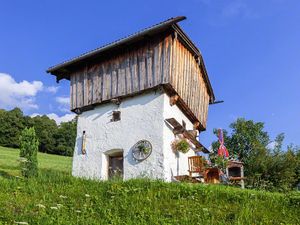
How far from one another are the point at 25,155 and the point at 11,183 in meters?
9.55

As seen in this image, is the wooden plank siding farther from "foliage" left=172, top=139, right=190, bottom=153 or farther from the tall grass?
the tall grass

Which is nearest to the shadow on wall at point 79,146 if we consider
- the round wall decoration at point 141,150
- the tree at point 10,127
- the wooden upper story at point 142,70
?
the wooden upper story at point 142,70

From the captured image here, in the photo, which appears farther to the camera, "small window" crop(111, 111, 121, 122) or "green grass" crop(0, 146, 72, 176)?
"green grass" crop(0, 146, 72, 176)

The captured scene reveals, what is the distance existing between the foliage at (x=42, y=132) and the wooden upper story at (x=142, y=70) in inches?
1476

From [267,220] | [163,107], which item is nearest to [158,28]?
[163,107]

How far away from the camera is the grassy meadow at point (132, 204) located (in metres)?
7.26

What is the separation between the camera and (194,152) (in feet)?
64.4

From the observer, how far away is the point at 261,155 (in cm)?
2942

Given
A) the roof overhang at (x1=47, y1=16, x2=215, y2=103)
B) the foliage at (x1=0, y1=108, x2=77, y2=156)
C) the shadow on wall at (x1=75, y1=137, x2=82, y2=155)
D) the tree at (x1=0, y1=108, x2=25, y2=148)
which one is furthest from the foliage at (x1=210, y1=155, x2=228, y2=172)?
the tree at (x1=0, y1=108, x2=25, y2=148)

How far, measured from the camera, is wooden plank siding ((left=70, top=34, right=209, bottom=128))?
55.6 feet

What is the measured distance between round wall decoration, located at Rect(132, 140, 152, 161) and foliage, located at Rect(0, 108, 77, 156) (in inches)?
1595

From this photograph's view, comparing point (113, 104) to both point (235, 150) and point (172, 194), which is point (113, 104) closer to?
point (172, 194)

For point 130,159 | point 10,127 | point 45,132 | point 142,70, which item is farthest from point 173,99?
point 10,127

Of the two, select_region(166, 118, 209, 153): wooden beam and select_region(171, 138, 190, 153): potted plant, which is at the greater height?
select_region(166, 118, 209, 153): wooden beam
